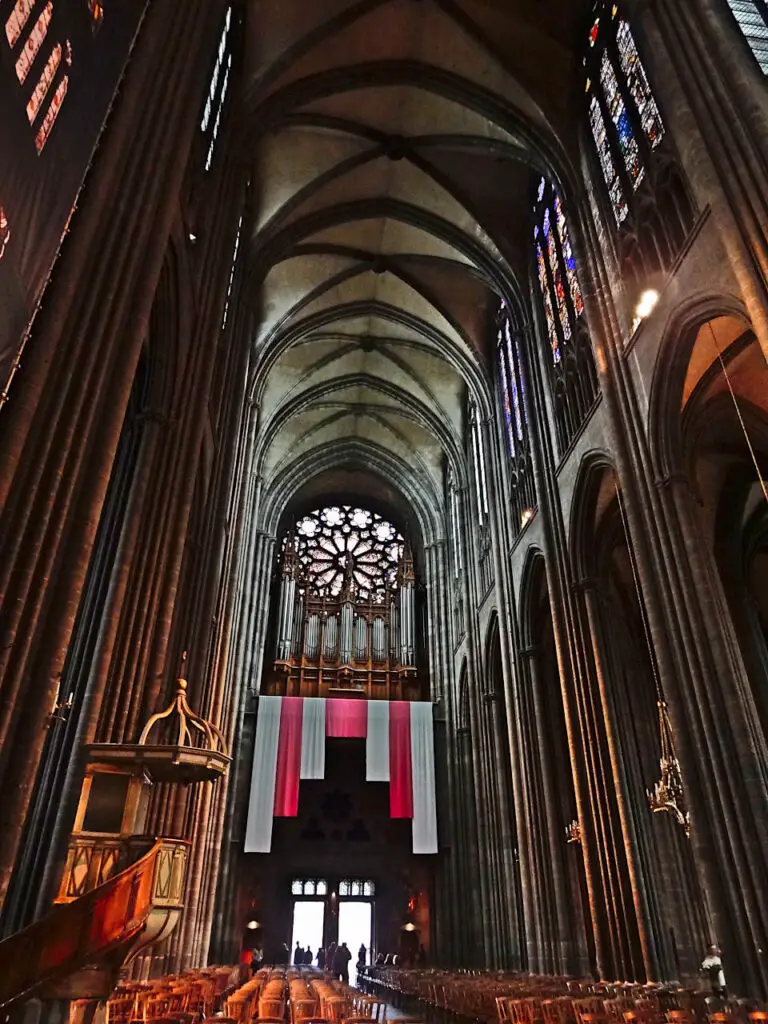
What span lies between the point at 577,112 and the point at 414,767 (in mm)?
17562

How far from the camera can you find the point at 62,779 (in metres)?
7.81

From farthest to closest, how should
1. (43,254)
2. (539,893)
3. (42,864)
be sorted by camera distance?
(539,893) → (42,864) → (43,254)

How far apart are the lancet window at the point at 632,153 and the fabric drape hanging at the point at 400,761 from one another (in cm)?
1477

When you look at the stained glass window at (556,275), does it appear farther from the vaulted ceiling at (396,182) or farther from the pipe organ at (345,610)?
the pipe organ at (345,610)

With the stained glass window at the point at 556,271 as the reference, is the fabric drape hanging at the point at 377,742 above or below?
below

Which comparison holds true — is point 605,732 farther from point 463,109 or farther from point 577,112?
point 463,109

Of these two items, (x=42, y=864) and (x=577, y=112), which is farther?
(x=577, y=112)

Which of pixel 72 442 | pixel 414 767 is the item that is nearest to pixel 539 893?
pixel 414 767

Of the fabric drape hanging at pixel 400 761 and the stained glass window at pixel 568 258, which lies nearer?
the stained glass window at pixel 568 258

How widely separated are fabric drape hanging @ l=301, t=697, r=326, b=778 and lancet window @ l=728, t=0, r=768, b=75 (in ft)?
60.4

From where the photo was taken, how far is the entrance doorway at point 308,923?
22.0m

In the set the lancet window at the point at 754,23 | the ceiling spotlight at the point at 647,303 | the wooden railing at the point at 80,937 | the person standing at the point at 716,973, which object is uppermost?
the lancet window at the point at 754,23

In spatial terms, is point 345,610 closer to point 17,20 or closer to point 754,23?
point 754,23

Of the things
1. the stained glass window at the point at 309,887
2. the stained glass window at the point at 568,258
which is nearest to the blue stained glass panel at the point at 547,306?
the stained glass window at the point at 568,258
